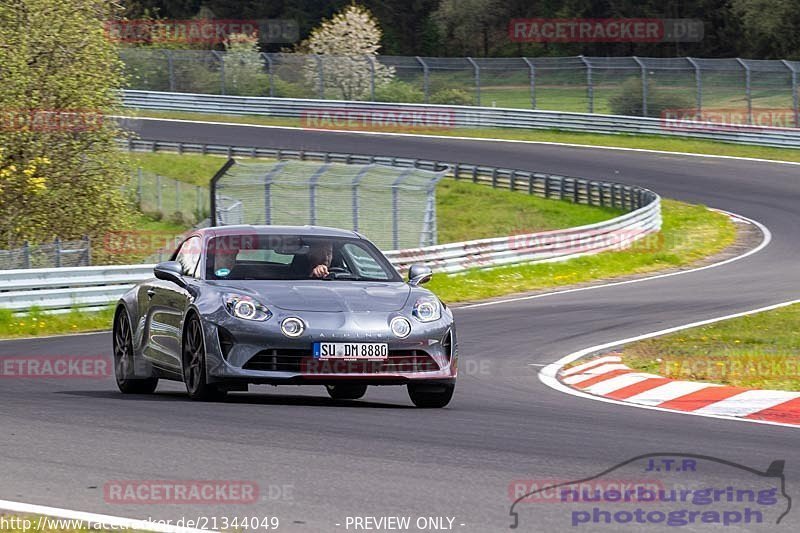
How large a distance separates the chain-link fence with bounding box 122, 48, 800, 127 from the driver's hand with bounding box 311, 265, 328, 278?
Answer: 131ft

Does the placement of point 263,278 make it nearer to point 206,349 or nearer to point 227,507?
point 206,349

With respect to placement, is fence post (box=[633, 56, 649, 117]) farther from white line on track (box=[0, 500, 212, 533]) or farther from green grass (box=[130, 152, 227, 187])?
white line on track (box=[0, 500, 212, 533])

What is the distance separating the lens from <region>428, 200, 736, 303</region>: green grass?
25.8 meters

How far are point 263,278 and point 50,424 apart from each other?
2.36 meters

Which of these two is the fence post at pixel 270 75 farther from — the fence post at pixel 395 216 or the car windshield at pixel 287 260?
the car windshield at pixel 287 260

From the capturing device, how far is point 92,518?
616cm

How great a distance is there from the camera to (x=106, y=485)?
22.6 feet

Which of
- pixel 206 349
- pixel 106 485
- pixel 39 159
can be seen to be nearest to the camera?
pixel 106 485

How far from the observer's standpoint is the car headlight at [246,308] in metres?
10.0

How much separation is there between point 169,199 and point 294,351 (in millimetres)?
32952

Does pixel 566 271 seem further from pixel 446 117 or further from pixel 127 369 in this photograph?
pixel 446 117

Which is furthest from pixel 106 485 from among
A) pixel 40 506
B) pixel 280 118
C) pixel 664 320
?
pixel 280 118

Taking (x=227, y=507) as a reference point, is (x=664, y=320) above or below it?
below

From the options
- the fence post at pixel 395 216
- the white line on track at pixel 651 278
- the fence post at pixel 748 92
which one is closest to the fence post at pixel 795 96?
the fence post at pixel 748 92
